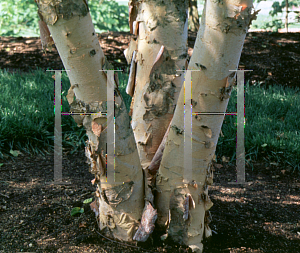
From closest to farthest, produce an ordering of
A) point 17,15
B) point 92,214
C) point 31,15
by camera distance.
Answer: point 92,214 < point 17,15 < point 31,15

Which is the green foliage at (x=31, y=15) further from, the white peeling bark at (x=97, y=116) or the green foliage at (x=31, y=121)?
the white peeling bark at (x=97, y=116)

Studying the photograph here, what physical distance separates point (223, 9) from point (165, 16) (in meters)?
0.54

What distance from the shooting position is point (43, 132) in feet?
10.5

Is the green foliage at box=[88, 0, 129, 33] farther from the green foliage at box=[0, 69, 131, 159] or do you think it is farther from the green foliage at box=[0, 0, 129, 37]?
the green foliage at box=[0, 69, 131, 159]

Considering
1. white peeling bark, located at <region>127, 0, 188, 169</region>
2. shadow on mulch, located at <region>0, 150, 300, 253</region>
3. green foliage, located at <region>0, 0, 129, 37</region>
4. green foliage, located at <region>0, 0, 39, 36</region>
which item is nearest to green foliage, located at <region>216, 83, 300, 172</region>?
shadow on mulch, located at <region>0, 150, 300, 253</region>

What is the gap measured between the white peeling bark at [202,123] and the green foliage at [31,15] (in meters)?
6.19

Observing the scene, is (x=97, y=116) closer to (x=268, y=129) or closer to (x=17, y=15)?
(x=268, y=129)

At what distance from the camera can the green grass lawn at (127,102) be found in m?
3.05

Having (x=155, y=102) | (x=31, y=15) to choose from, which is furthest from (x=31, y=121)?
Answer: (x=31, y=15)

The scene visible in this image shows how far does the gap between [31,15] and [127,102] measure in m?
5.60

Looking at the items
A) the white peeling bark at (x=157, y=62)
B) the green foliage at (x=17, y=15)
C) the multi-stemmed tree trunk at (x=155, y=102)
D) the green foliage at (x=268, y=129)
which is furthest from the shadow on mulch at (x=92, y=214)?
the green foliage at (x=17, y=15)

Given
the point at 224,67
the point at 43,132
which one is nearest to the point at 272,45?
the point at 43,132

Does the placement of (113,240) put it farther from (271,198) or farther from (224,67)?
(271,198)

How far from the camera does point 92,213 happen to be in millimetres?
1895
